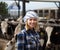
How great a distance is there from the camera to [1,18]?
4508 millimetres

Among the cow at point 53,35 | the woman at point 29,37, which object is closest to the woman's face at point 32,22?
the woman at point 29,37

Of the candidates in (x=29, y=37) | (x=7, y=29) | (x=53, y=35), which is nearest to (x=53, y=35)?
(x=53, y=35)

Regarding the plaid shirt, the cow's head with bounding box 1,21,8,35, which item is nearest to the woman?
the plaid shirt

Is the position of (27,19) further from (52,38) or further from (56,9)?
(56,9)

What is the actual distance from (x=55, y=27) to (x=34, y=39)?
53.6 inches

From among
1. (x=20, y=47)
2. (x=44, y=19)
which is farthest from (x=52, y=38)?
(x=20, y=47)

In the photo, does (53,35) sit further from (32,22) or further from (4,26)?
(32,22)

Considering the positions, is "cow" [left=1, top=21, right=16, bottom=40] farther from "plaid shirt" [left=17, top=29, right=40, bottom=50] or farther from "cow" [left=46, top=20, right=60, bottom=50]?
"plaid shirt" [left=17, top=29, right=40, bottom=50]

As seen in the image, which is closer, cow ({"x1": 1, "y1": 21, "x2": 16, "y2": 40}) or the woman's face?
the woman's face

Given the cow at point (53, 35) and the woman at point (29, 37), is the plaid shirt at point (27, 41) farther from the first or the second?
the cow at point (53, 35)

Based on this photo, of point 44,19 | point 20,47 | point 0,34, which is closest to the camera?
point 20,47

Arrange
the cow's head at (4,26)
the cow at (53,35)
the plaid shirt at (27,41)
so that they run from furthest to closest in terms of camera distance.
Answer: the cow's head at (4,26), the cow at (53,35), the plaid shirt at (27,41)

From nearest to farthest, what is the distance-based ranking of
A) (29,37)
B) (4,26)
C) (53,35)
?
1. (29,37)
2. (53,35)
3. (4,26)

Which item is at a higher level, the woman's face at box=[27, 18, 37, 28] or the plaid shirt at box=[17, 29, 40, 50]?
the woman's face at box=[27, 18, 37, 28]
